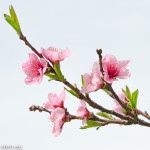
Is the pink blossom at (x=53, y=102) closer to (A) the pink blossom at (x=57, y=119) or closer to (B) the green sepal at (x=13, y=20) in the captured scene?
(A) the pink blossom at (x=57, y=119)

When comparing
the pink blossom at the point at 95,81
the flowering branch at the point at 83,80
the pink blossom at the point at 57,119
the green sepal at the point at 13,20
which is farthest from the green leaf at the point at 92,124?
the green sepal at the point at 13,20

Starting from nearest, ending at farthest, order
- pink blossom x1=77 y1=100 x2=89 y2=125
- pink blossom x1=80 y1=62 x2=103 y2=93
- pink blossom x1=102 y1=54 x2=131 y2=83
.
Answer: pink blossom x1=80 y1=62 x2=103 y2=93 → pink blossom x1=102 y1=54 x2=131 y2=83 → pink blossom x1=77 y1=100 x2=89 y2=125

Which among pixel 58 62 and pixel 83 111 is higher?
pixel 58 62

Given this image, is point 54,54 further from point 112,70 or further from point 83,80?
point 112,70

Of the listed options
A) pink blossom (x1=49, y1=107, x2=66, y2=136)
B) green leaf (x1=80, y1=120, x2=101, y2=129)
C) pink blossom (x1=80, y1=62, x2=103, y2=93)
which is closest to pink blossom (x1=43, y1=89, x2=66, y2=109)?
pink blossom (x1=49, y1=107, x2=66, y2=136)

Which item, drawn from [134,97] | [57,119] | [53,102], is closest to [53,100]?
[53,102]

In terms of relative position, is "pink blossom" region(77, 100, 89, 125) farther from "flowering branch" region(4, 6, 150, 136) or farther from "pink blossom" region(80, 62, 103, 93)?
"pink blossom" region(80, 62, 103, 93)
